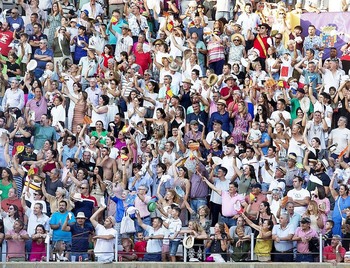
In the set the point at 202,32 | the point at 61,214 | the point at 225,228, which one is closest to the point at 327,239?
the point at 225,228

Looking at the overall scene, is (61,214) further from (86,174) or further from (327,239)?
(327,239)

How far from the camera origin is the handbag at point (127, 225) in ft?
133

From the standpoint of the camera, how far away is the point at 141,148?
43125 mm

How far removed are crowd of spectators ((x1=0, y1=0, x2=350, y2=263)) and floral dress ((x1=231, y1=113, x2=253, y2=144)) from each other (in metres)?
0.03

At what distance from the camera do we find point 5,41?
47406mm

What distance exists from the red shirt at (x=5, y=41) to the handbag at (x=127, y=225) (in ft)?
25.8

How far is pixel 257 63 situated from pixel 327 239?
7386mm

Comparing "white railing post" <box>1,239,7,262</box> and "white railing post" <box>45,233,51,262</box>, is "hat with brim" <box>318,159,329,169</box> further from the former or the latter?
"white railing post" <box>1,239,7,262</box>

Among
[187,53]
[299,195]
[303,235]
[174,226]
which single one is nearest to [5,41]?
[187,53]

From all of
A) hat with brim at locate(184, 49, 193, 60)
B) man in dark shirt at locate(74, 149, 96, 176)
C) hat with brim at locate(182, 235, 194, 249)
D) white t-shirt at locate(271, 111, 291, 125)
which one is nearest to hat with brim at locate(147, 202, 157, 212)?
hat with brim at locate(182, 235, 194, 249)

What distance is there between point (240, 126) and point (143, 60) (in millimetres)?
4061

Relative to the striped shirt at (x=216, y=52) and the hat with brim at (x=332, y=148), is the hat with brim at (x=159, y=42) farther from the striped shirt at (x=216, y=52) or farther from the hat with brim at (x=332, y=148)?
the hat with brim at (x=332, y=148)

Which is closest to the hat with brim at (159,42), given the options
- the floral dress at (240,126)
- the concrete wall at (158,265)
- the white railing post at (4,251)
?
the floral dress at (240,126)

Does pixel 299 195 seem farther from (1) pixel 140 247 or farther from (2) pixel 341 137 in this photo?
(1) pixel 140 247
